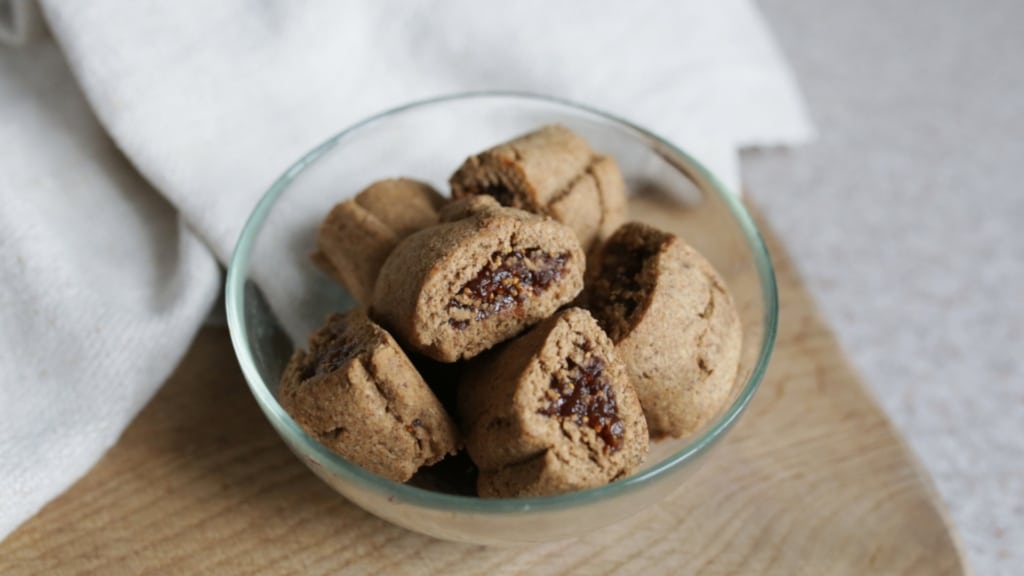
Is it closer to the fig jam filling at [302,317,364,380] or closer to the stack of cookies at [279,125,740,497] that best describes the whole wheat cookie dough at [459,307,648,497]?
the stack of cookies at [279,125,740,497]

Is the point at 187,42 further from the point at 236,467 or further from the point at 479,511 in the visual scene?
the point at 479,511

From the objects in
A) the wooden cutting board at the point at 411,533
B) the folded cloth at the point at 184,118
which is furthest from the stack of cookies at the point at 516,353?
the folded cloth at the point at 184,118

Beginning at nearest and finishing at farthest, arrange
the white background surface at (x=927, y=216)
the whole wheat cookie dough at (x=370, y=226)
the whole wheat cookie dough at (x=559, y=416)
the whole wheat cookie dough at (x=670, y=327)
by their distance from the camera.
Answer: the whole wheat cookie dough at (x=559, y=416) → the whole wheat cookie dough at (x=670, y=327) → the whole wheat cookie dough at (x=370, y=226) → the white background surface at (x=927, y=216)

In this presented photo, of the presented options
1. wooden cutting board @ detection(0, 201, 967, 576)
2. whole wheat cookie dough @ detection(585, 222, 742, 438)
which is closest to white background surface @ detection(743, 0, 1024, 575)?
wooden cutting board @ detection(0, 201, 967, 576)

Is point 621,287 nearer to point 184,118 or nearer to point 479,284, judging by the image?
point 479,284

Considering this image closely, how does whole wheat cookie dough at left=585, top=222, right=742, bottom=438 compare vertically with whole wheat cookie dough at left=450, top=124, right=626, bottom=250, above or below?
Answer: below

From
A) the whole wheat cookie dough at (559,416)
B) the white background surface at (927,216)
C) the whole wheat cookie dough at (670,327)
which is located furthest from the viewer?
the white background surface at (927,216)

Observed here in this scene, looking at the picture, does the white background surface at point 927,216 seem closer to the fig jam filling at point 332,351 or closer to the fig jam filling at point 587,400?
the fig jam filling at point 587,400

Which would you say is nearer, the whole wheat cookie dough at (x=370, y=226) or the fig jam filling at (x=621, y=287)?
the fig jam filling at (x=621, y=287)
